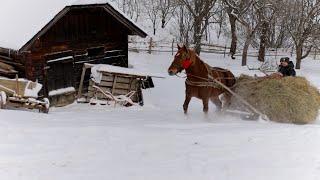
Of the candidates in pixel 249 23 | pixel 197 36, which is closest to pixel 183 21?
pixel 249 23

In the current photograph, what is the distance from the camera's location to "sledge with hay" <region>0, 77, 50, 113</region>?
12.4 meters

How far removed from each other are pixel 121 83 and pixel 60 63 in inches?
88.0

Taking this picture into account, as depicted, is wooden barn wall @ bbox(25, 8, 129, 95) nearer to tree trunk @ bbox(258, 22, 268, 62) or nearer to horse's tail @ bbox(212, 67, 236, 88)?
horse's tail @ bbox(212, 67, 236, 88)

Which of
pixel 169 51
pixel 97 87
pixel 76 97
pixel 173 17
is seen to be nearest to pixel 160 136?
pixel 97 87

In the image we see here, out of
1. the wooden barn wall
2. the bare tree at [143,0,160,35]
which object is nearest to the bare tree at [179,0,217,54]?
the bare tree at [143,0,160,35]

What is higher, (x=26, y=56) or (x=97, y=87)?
(x=26, y=56)

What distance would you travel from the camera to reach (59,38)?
52.5 feet

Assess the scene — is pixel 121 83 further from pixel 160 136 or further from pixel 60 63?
pixel 160 136

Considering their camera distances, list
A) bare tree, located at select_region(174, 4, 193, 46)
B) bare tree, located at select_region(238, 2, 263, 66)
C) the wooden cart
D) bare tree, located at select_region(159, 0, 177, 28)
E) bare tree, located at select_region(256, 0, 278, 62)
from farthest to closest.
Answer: bare tree, located at select_region(159, 0, 177, 28), bare tree, located at select_region(174, 4, 193, 46), bare tree, located at select_region(256, 0, 278, 62), bare tree, located at select_region(238, 2, 263, 66), the wooden cart

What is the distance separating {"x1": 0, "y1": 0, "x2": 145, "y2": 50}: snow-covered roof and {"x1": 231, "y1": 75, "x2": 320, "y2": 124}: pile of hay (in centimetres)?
658

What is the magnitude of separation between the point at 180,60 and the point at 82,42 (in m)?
6.55

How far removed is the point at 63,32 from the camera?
52.8 feet

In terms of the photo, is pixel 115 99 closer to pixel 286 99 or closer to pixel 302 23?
pixel 286 99

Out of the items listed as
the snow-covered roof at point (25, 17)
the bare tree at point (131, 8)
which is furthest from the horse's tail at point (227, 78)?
the bare tree at point (131, 8)
